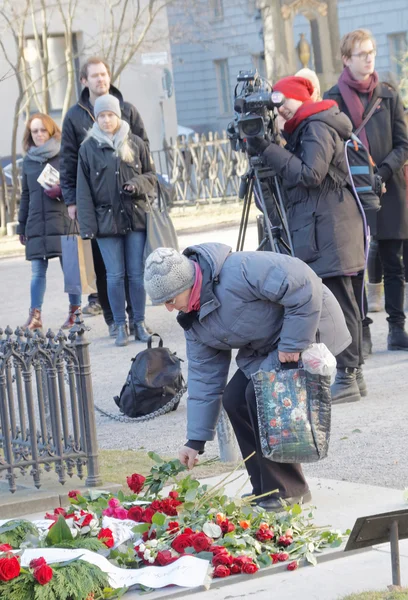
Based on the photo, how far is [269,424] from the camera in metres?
4.85

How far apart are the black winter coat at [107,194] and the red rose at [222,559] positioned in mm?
5272

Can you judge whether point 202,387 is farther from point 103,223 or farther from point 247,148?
point 103,223

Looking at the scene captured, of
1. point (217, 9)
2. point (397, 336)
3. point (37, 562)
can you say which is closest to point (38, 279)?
point (397, 336)

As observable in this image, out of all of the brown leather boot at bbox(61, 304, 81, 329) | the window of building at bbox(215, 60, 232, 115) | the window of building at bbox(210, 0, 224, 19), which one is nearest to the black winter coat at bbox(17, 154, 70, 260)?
the brown leather boot at bbox(61, 304, 81, 329)

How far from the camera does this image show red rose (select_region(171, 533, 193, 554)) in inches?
178

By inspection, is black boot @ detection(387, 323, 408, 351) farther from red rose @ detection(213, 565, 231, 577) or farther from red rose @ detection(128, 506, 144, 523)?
red rose @ detection(213, 565, 231, 577)

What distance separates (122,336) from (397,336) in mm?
2340

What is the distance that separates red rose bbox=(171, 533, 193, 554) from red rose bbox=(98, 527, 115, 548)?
25 centimetres

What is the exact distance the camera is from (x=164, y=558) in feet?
14.6

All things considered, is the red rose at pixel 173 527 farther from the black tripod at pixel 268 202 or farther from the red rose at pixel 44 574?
the black tripod at pixel 268 202

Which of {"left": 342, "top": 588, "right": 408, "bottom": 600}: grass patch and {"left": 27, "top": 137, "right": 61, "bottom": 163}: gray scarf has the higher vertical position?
{"left": 27, "top": 137, "right": 61, "bottom": 163}: gray scarf

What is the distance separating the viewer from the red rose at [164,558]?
4465 millimetres

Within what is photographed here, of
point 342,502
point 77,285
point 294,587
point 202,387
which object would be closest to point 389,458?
point 342,502

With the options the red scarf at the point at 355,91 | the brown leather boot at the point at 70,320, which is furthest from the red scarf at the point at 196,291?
the brown leather boot at the point at 70,320
